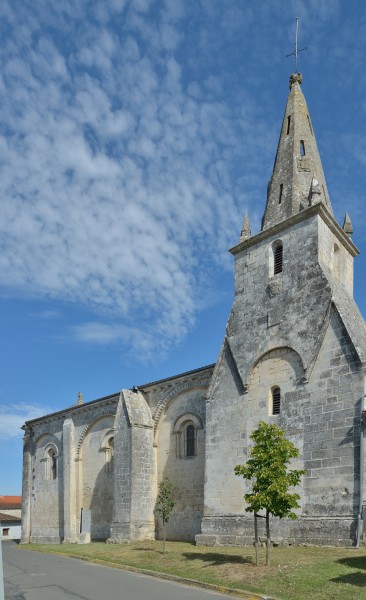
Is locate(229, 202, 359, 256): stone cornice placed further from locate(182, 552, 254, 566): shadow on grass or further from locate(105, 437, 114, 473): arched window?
locate(105, 437, 114, 473): arched window

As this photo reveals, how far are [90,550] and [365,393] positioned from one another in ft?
40.3

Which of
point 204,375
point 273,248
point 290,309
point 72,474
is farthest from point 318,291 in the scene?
point 72,474

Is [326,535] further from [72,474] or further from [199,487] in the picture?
[72,474]

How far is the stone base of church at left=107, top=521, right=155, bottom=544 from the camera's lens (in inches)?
843

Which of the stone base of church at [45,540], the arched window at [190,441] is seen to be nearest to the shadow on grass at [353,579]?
the arched window at [190,441]

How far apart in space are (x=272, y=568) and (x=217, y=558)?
2.87 metres

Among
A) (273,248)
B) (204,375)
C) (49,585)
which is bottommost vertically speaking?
(49,585)

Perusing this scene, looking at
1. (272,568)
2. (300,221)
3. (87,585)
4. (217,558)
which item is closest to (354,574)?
(272,568)

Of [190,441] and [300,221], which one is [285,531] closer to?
[190,441]

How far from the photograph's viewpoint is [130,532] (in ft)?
70.1

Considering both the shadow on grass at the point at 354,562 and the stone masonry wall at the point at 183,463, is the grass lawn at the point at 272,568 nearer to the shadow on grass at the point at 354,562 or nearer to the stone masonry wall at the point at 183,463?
the shadow on grass at the point at 354,562

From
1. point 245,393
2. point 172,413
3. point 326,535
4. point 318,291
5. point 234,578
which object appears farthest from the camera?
point 172,413

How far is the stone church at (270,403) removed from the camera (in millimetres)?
15422

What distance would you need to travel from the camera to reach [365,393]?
1494 cm
